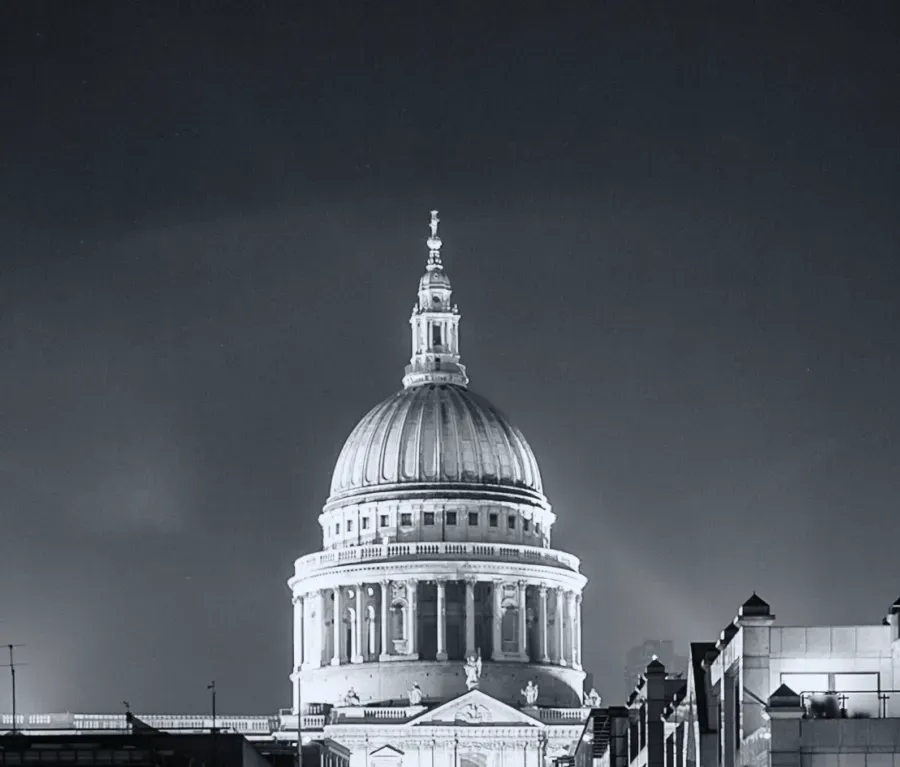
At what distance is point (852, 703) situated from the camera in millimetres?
94688

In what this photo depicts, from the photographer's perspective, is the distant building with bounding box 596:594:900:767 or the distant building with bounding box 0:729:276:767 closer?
the distant building with bounding box 596:594:900:767

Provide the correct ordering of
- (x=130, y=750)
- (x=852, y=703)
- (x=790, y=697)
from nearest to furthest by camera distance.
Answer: (x=790, y=697) < (x=852, y=703) < (x=130, y=750)

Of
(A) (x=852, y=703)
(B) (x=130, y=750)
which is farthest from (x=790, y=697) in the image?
(B) (x=130, y=750)

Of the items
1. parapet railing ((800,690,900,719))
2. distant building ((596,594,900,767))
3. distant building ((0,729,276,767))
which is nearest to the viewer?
distant building ((596,594,900,767))

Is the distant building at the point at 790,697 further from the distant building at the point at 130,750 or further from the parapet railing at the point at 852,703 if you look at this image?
the distant building at the point at 130,750

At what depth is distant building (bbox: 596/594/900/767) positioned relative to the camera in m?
86.0

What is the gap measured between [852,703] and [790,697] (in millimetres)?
8320

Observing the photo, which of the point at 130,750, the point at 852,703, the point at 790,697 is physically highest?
the point at 852,703

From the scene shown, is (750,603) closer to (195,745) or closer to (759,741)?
(759,741)

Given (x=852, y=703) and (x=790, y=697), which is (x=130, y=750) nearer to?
(x=852, y=703)

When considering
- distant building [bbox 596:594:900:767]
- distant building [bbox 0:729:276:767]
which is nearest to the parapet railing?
distant building [bbox 596:594:900:767]

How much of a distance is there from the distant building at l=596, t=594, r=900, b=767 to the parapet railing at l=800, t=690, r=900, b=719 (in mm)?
26

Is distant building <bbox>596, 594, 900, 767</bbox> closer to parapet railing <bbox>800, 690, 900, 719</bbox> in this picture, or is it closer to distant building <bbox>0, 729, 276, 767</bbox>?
parapet railing <bbox>800, 690, 900, 719</bbox>

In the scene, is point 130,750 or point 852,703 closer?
point 852,703
